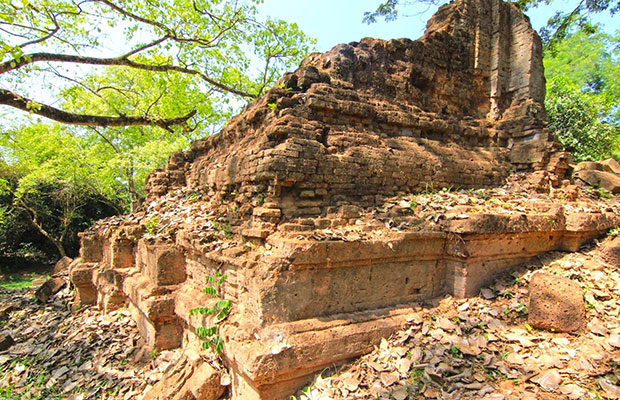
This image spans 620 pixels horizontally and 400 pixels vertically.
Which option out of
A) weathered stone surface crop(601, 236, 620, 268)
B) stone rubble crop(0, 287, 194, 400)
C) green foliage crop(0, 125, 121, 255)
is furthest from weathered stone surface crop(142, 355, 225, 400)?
green foliage crop(0, 125, 121, 255)

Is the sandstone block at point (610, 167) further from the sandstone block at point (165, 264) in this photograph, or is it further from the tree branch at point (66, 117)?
the tree branch at point (66, 117)

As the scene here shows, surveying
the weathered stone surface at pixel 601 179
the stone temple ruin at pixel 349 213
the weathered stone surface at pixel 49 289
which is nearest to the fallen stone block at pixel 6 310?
the weathered stone surface at pixel 49 289

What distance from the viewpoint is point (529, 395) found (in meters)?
2.67

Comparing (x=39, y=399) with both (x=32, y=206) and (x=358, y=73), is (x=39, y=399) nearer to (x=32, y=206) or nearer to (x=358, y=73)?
(x=358, y=73)

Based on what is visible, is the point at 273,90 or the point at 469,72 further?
the point at 469,72

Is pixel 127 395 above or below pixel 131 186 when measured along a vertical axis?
below

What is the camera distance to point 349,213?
3.95m

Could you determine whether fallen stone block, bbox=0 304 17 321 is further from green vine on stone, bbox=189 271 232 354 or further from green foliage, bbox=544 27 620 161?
green foliage, bbox=544 27 620 161

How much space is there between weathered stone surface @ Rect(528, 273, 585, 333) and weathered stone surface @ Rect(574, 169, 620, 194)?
146 inches

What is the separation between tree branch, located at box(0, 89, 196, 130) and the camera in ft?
21.3

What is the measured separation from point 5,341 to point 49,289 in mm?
2692

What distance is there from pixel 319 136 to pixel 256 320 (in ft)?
7.70

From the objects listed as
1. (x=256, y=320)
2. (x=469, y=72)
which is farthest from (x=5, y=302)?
(x=469, y=72)

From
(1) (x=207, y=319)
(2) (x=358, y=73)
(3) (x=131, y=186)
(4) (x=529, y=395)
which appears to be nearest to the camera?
(4) (x=529, y=395)
